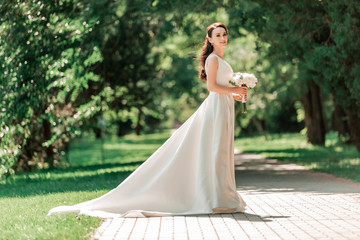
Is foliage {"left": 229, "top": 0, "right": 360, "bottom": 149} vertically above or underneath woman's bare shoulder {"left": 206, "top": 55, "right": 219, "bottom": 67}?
above

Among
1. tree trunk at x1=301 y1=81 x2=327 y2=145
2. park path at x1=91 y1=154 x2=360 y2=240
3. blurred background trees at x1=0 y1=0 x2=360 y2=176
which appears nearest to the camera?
Answer: park path at x1=91 y1=154 x2=360 y2=240

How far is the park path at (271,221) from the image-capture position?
701 cm

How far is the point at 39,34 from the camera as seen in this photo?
1483 centimetres

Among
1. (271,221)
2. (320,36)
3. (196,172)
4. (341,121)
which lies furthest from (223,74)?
(341,121)

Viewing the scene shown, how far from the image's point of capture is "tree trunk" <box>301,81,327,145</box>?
97.8 ft

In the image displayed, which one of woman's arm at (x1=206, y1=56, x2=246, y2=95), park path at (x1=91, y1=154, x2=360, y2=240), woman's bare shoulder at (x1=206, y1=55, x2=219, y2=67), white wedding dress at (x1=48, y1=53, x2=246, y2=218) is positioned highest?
woman's bare shoulder at (x1=206, y1=55, x2=219, y2=67)

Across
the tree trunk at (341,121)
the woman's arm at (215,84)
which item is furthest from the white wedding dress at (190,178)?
the tree trunk at (341,121)

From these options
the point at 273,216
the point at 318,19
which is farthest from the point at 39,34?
the point at 273,216

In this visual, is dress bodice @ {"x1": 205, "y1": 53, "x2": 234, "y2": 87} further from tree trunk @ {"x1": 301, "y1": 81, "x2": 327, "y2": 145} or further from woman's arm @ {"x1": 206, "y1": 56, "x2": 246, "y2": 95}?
tree trunk @ {"x1": 301, "y1": 81, "x2": 327, "y2": 145}

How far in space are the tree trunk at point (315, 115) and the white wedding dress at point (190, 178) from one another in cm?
2136

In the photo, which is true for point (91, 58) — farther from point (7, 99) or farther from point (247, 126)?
point (247, 126)

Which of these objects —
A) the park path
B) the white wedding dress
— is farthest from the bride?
the park path

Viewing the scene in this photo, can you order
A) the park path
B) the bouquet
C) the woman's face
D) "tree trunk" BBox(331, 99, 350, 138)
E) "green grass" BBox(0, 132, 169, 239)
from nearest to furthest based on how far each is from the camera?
the park path
"green grass" BBox(0, 132, 169, 239)
the bouquet
the woman's face
"tree trunk" BBox(331, 99, 350, 138)

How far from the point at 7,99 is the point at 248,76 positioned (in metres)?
6.84
